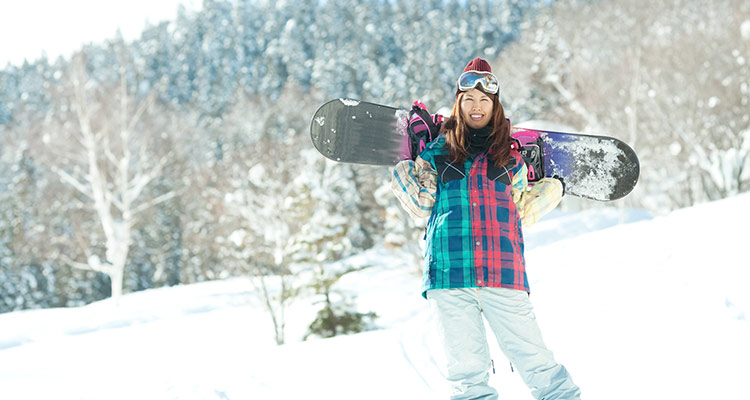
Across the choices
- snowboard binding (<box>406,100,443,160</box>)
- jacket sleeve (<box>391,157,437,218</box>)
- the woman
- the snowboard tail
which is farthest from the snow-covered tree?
the woman

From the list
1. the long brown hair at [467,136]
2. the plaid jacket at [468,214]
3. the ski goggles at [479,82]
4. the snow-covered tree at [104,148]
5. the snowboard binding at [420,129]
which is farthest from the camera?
the snow-covered tree at [104,148]

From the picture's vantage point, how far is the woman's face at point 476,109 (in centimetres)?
215

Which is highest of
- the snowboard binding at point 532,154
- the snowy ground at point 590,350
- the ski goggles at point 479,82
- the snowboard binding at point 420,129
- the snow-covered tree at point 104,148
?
the snow-covered tree at point 104,148

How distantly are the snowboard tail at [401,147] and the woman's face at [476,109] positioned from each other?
52cm

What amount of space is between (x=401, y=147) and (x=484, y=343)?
1.04m

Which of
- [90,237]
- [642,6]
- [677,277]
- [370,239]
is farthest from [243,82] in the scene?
[677,277]

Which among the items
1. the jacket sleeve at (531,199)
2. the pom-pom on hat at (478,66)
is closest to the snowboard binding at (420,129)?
the pom-pom on hat at (478,66)

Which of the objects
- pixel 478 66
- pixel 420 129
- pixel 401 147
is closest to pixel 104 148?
pixel 401 147

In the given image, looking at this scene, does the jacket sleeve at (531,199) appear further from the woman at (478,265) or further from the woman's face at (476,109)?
the woman's face at (476,109)

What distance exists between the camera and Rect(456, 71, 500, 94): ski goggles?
7.13 feet

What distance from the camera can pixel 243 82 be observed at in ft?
197

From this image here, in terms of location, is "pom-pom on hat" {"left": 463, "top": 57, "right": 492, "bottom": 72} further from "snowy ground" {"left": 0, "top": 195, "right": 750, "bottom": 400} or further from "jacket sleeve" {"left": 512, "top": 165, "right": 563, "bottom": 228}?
"snowy ground" {"left": 0, "top": 195, "right": 750, "bottom": 400}

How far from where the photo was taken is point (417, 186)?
210cm

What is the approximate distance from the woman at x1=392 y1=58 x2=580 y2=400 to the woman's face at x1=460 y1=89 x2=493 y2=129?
6 cm
